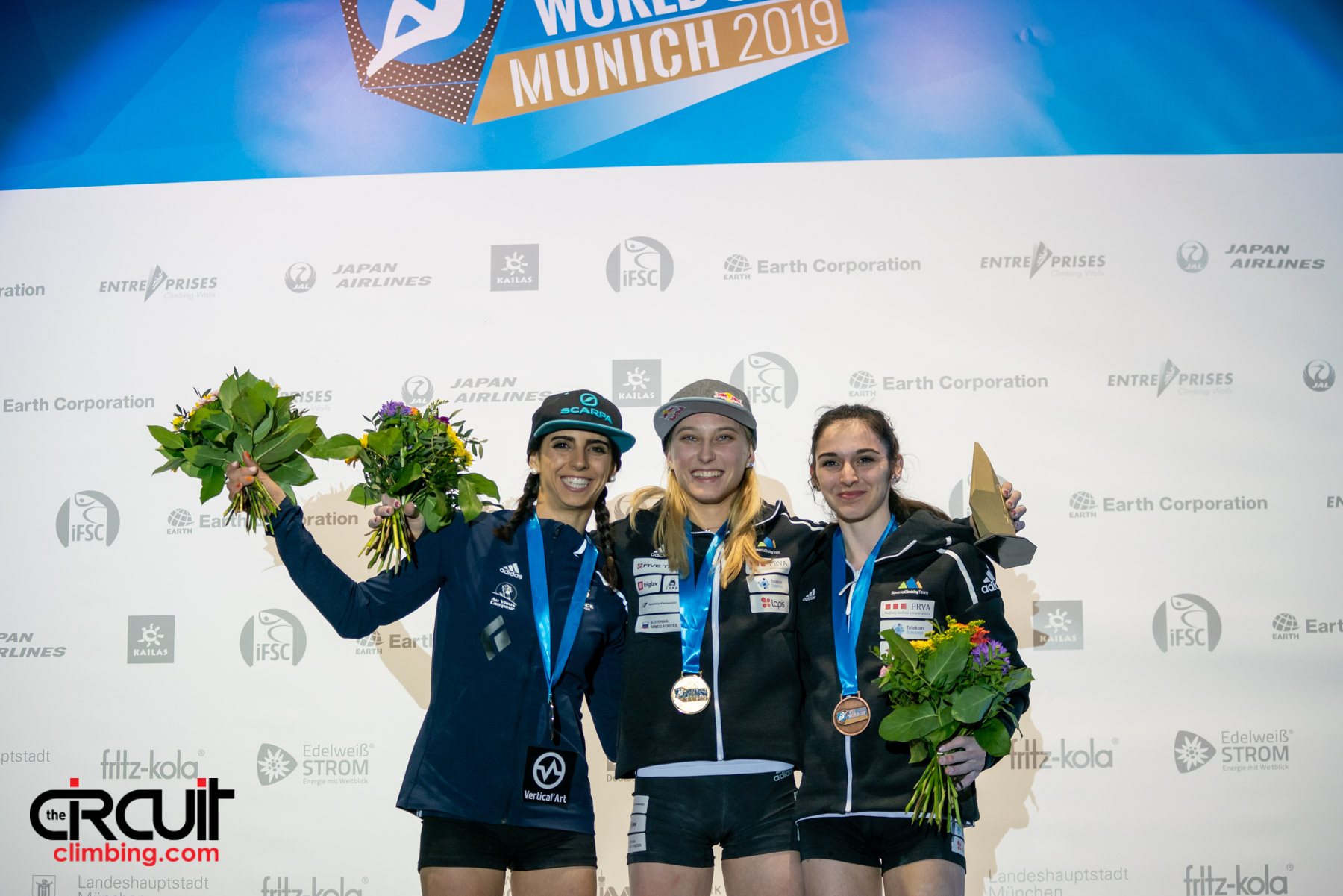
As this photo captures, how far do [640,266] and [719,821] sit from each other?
209cm

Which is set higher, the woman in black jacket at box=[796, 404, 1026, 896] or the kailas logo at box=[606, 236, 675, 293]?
the kailas logo at box=[606, 236, 675, 293]

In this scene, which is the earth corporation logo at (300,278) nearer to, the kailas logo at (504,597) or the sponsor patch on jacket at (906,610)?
the kailas logo at (504,597)

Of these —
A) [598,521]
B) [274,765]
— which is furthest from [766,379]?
[274,765]

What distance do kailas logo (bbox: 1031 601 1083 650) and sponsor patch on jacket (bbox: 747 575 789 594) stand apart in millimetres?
1442

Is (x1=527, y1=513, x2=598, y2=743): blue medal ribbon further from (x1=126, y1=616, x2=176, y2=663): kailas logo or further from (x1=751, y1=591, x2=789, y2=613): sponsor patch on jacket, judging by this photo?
(x1=126, y1=616, x2=176, y2=663): kailas logo

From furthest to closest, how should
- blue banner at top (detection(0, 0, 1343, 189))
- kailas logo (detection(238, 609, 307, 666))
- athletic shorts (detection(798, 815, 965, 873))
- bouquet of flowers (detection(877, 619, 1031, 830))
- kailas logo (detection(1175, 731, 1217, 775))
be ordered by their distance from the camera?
blue banner at top (detection(0, 0, 1343, 189))
kailas logo (detection(238, 609, 307, 666))
kailas logo (detection(1175, 731, 1217, 775))
athletic shorts (detection(798, 815, 965, 873))
bouquet of flowers (detection(877, 619, 1031, 830))

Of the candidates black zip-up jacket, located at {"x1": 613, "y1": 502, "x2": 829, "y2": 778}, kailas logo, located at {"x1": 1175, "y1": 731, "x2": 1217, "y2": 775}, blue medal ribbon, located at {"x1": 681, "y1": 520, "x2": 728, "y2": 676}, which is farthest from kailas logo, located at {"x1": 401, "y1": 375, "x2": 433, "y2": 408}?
kailas logo, located at {"x1": 1175, "y1": 731, "x2": 1217, "y2": 775}

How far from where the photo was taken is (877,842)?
2580 millimetres

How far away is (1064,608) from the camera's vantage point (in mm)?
3799

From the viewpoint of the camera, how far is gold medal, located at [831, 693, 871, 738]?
101 inches

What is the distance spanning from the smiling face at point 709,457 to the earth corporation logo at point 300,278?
5.97 ft

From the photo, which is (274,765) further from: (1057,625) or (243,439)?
(1057,625)

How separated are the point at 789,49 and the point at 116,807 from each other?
12.1ft

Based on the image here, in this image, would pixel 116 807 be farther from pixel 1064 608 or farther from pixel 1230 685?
pixel 1230 685
